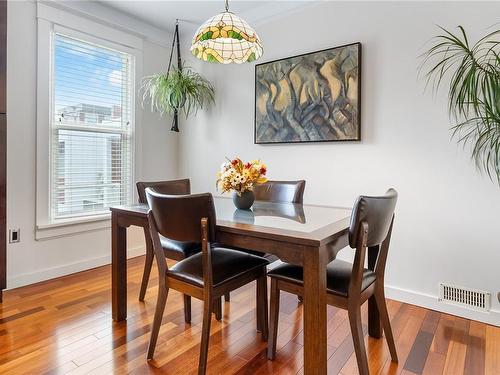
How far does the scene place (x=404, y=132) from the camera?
2.46 meters

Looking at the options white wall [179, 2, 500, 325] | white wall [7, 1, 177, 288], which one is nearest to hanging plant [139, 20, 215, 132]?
white wall [7, 1, 177, 288]

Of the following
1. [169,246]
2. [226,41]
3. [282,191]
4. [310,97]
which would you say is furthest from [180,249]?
[310,97]

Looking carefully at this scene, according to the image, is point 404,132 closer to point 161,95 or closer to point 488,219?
point 488,219

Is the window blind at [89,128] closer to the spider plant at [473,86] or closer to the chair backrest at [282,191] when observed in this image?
the chair backrest at [282,191]

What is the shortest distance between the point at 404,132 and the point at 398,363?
1569 mm

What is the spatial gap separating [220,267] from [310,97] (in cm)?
177

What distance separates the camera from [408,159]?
2455 millimetres

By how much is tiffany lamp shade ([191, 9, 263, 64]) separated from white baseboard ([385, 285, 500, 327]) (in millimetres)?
2035

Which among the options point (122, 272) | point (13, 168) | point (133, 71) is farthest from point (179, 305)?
point (133, 71)

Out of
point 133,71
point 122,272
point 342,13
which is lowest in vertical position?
point 122,272

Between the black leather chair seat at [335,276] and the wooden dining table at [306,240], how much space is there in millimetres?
160

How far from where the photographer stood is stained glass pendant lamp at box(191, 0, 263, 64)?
1.80 meters

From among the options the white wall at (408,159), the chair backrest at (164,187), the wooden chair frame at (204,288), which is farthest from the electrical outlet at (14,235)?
the white wall at (408,159)

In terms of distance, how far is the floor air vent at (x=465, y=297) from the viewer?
7.18 ft
